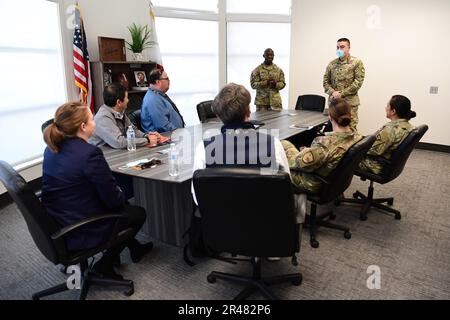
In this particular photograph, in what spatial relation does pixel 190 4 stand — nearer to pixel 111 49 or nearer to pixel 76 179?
pixel 111 49

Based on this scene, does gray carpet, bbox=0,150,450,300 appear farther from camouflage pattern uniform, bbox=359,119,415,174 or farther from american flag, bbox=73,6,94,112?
american flag, bbox=73,6,94,112

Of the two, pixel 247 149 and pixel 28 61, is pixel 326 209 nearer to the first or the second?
pixel 247 149

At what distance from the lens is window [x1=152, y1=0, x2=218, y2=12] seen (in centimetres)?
550

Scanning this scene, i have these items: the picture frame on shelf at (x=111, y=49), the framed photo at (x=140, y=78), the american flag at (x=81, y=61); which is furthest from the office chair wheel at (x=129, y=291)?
the framed photo at (x=140, y=78)

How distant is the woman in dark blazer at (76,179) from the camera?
167cm

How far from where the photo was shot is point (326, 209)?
3260 mm

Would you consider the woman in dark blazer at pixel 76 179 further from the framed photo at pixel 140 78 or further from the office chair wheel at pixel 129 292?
the framed photo at pixel 140 78

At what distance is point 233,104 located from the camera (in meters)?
1.70

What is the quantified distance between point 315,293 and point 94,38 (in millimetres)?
4243

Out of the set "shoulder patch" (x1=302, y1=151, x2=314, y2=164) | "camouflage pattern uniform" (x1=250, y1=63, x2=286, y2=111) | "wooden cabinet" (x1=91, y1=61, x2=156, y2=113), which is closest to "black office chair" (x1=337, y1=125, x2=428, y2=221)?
"shoulder patch" (x1=302, y1=151, x2=314, y2=164)

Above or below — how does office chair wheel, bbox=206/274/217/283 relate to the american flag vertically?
below

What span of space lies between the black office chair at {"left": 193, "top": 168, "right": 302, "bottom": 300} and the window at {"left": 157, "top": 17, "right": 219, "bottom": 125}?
4574mm

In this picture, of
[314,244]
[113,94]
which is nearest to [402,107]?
[314,244]

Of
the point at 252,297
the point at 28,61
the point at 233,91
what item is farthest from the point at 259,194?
the point at 28,61
